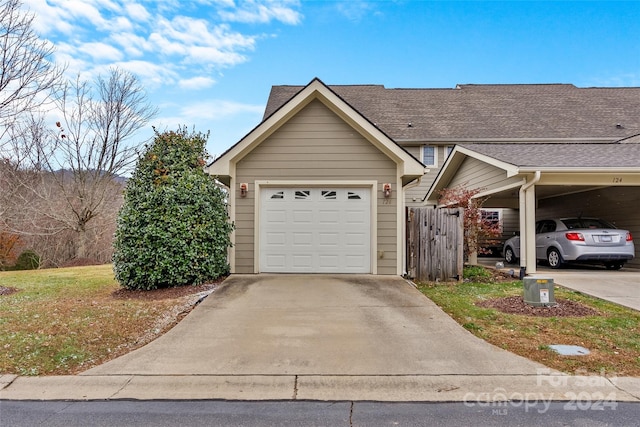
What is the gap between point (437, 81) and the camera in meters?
21.3

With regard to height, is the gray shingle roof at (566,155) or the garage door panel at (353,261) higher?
the gray shingle roof at (566,155)

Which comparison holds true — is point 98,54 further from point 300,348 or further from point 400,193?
point 300,348

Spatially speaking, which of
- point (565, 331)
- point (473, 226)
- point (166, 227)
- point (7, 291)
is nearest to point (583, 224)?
point (473, 226)

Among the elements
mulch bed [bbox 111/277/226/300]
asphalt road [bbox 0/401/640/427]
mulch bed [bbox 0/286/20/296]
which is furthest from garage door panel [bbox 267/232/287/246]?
mulch bed [bbox 0/286/20/296]

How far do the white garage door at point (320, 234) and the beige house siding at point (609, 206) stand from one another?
8.65 metres

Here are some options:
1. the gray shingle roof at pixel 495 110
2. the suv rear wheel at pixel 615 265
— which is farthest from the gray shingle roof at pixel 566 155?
the gray shingle roof at pixel 495 110

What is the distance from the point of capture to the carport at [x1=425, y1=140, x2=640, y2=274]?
8.72 m

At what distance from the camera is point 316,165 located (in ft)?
29.2

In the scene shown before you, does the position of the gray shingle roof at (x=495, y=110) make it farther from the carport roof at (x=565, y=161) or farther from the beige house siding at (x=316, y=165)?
the beige house siding at (x=316, y=165)

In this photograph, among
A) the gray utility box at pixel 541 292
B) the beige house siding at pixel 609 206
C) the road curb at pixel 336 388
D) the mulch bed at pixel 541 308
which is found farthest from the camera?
the beige house siding at pixel 609 206

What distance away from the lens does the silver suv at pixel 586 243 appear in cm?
944

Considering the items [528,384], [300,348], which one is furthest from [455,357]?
[300,348]

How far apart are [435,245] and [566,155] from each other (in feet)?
14.9

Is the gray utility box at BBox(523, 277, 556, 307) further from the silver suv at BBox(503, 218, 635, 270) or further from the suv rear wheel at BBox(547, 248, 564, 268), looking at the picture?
the suv rear wheel at BBox(547, 248, 564, 268)
